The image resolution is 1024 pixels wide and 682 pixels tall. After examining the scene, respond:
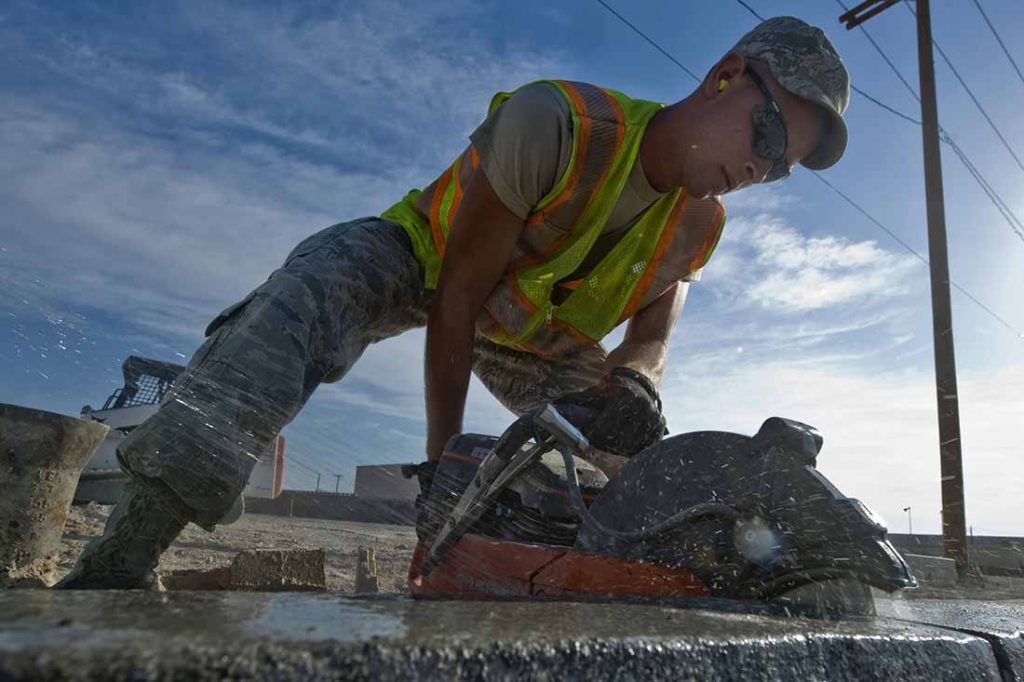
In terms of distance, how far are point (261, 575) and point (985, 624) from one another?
2901mm

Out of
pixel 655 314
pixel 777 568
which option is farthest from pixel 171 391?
pixel 655 314

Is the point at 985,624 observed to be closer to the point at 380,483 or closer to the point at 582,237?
the point at 582,237

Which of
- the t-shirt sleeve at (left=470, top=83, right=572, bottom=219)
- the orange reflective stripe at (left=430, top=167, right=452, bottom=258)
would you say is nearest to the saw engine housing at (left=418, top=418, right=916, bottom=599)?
the t-shirt sleeve at (left=470, top=83, right=572, bottom=219)

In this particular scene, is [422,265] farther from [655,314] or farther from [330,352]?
[655,314]

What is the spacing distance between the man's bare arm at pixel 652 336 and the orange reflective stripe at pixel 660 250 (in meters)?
0.16

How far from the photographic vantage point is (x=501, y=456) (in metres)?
1.89

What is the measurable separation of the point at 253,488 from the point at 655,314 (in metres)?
10.2

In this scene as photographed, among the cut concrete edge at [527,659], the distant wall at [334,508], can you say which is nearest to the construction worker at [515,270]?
the cut concrete edge at [527,659]

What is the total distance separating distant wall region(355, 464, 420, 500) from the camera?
19.9 m

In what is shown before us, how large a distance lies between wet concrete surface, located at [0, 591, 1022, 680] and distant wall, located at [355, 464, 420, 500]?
60.7 feet

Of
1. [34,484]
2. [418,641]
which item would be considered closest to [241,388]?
[418,641]

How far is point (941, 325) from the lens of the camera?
995cm

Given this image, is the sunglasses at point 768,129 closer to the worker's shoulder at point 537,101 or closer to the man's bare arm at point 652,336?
the worker's shoulder at point 537,101

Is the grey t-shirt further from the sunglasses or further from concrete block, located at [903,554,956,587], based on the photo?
concrete block, located at [903,554,956,587]
